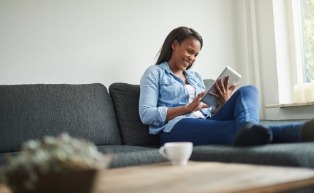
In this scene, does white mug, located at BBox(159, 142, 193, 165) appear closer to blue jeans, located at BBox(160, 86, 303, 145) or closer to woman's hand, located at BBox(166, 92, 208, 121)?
blue jeans, located at BBox(160, 86, 303, 145)

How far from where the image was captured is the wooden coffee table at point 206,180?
2.61 feet

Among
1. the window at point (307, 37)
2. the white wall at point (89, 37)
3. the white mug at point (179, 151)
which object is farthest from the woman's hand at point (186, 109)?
the window at point (307, 37)

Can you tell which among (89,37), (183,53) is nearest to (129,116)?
(183,53)

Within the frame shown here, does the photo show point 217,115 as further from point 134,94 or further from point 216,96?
point 134,94

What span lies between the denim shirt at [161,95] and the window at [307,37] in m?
0.96

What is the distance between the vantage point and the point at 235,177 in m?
0.90

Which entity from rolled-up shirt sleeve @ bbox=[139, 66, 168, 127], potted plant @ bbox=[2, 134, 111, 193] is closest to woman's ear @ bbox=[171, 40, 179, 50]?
rolled-up shirt sleeve @ bbox=[139, 66, 168, 127]

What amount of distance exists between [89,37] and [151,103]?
24.8 inches

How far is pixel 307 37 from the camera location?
111 inches

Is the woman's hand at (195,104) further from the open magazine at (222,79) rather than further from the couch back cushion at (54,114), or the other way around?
the couch back cushion at (54,114)

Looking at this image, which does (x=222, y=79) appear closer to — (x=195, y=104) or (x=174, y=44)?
(x=195, y=104)

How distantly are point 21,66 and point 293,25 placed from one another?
185cm

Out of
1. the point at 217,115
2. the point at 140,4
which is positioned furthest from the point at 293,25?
the point at 217,115

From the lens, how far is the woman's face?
7.18 ft
